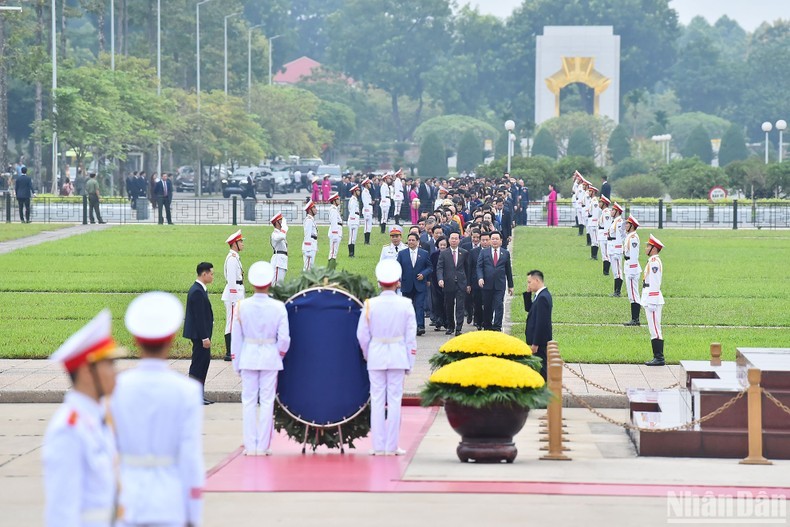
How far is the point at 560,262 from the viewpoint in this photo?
3747 cm

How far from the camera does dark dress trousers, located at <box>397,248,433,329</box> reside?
23.3 m

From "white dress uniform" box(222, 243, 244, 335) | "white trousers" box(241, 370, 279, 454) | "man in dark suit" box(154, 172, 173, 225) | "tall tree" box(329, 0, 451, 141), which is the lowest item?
"white trousers" box(241, 370, 279, 454)

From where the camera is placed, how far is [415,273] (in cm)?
2341

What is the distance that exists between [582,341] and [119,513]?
1595 cm

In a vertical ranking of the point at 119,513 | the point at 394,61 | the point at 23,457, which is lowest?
the point at 23,457

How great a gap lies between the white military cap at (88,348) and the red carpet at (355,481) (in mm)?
5523

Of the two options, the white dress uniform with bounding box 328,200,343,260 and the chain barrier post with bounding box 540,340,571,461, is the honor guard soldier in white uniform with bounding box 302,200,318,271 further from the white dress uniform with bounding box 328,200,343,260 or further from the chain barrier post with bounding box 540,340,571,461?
the chain barrier post with bounding box 540,340,571,461

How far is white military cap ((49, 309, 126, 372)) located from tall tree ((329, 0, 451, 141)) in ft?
424

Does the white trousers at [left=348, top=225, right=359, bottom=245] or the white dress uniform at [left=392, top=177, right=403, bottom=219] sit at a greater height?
the white dress uniform at [left=392, top=177, right=403, bottom=219]

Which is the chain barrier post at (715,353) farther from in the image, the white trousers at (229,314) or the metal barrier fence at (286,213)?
the metal barrier fence at (286,213)

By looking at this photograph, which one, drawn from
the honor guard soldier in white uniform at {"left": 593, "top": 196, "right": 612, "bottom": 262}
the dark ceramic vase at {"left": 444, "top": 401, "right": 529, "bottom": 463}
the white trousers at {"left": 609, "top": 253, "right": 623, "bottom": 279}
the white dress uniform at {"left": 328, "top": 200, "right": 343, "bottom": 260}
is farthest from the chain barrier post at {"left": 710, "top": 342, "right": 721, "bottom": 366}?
the white dress uniform at {"left": 328, "top": 200, "right": 343, "bottom": 260}

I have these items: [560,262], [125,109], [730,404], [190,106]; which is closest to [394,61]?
[190,106]

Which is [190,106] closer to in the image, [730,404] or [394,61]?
[394,61]

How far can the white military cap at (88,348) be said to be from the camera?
673 centimetres
